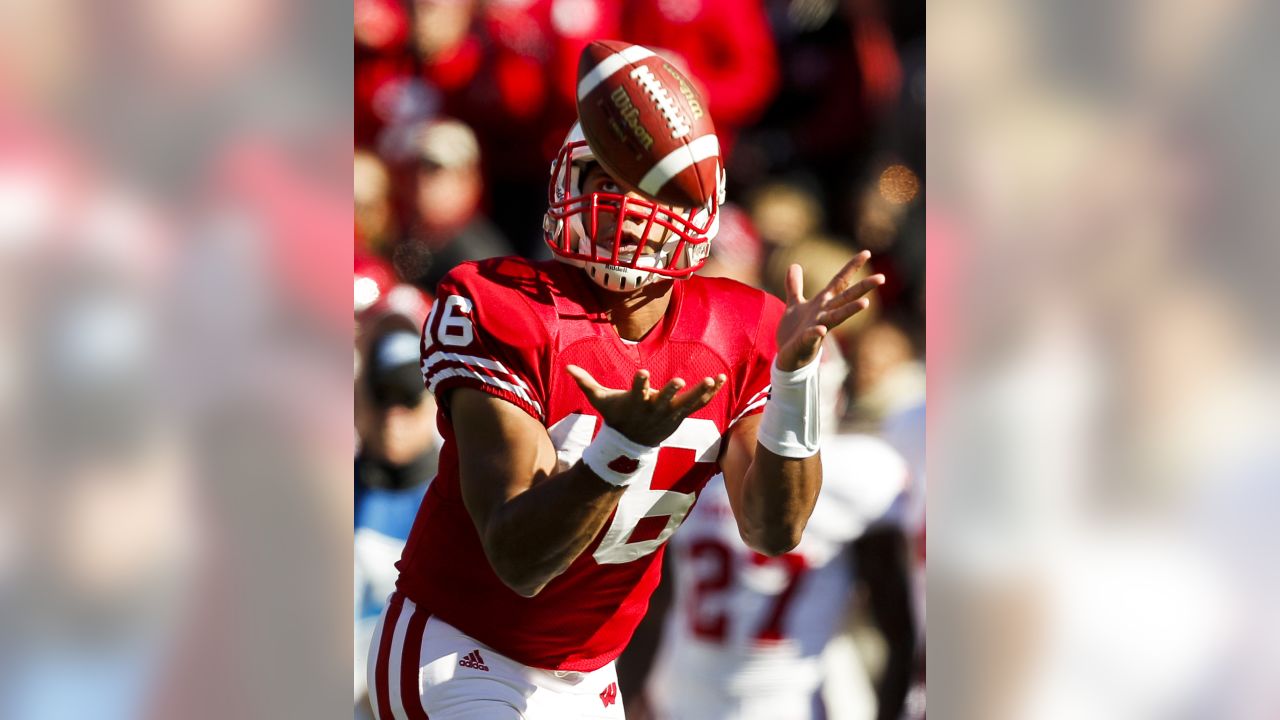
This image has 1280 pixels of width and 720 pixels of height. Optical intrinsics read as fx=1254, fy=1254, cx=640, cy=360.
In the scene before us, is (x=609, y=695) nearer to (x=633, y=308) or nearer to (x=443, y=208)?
(x=633, y=308)

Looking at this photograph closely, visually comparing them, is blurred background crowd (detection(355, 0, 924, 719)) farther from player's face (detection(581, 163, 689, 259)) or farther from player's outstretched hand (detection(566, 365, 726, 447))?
player's outstretched hand (detection(566, 365, 726, 447))

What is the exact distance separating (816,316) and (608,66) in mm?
528

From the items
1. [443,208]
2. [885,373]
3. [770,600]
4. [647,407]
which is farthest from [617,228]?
[770,600]

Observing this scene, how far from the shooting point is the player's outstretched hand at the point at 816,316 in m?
1.91

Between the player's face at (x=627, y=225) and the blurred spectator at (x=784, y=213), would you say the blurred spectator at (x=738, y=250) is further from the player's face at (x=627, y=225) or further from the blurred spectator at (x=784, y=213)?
the player's face at (x=627, y=225)

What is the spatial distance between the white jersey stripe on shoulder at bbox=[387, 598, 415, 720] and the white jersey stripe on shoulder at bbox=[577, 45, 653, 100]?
921 millimetres

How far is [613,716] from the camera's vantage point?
221 cm

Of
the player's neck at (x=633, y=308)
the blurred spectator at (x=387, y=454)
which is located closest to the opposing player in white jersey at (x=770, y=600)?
the blurred spectator at (x=387, y=454)

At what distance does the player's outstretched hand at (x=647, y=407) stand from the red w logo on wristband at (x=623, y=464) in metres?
0.03
